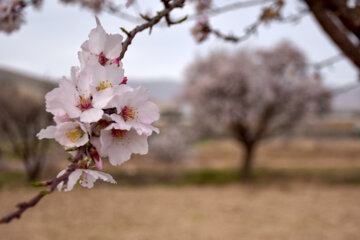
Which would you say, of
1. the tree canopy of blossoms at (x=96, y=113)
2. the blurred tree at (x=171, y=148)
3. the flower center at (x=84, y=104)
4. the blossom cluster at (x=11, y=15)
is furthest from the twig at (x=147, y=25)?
the blurred tree at (x=171, y=148)

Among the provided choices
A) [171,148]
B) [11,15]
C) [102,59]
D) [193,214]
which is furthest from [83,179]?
[171,148]

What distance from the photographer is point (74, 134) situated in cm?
65

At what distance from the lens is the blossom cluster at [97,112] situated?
2.04 feet

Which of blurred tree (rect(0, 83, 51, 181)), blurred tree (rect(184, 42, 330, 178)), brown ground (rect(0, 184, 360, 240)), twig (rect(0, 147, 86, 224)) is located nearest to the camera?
twig (rect(0, 147, 86, 224))

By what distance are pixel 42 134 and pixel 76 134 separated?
74 mm

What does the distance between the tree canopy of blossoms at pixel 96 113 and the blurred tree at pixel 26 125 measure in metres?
12.9

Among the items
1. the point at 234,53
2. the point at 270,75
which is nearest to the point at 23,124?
the point at 234,53

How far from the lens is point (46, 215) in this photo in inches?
334

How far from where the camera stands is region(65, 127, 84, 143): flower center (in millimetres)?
622

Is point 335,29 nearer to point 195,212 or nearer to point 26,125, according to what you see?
point 195,212

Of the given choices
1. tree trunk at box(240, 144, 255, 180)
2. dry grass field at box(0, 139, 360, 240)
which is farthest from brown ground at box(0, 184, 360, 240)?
tree trunk at box(240, 144, 255, 180)

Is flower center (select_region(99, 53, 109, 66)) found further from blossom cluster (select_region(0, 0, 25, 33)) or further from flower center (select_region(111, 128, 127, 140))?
blossom cluster (select_region(0, 0, 25, 33))

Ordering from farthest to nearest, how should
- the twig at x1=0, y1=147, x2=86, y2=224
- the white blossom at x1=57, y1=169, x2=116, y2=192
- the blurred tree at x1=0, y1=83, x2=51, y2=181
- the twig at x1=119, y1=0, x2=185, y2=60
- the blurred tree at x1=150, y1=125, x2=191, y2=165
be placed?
1. the blurred tree at x1=150, y1=125, x2=191, y2=165
2. the blurred tree at x1=0, y1=83, x2=51, y2=181
3. the twig at x1=119, y1=0, x2=185, y2=60
4. the white blossom at x1=57, y1=169, x2=116, y2=192
5. the twig at x1=0, y1=147, x2=86, y2=224

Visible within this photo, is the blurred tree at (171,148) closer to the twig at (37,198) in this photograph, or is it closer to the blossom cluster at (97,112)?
the blossom cluster at (97,112)
